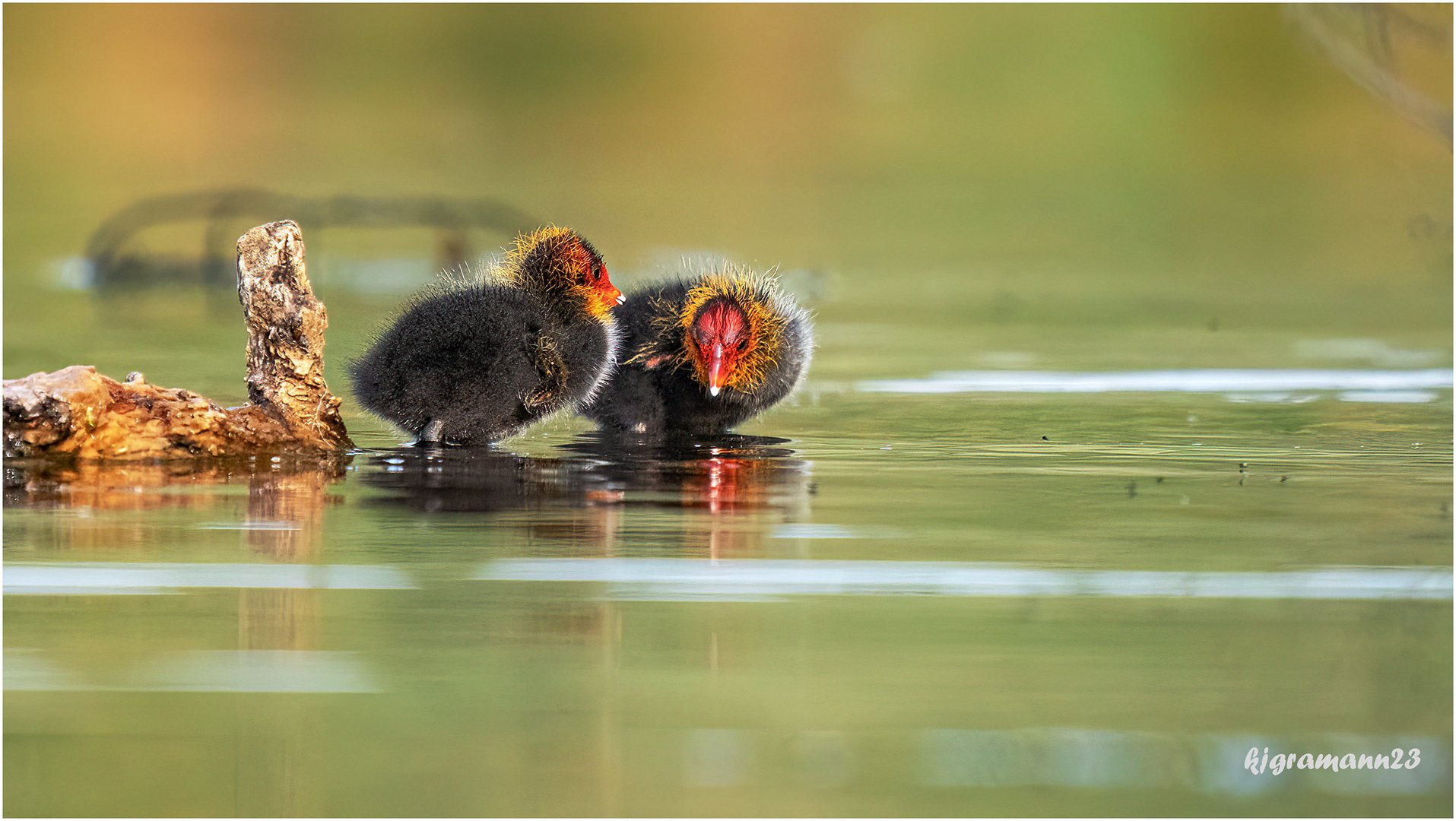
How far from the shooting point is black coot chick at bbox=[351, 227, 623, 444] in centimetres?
748

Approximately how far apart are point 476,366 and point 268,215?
1004cm

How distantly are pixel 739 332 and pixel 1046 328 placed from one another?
4.56m

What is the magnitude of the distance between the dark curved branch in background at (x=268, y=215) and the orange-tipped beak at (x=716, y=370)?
7.85 metres

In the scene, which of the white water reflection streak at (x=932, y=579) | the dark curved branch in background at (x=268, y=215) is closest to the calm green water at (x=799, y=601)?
the white water reflection streak at (x=932, y=579)

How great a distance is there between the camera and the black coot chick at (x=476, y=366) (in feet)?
24.6

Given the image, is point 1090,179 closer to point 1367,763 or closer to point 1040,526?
point 1040,526

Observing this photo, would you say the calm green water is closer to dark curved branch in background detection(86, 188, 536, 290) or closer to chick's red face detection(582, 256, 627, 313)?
chick's red face detection(582, 256, 627, 313)

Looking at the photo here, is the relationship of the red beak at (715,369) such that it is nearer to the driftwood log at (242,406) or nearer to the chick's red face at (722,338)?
the chick's red face at (722,338)

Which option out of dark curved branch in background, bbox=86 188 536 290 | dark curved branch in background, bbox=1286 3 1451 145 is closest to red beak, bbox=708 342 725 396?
dark curved branch in background, bbox=1286 3 1451 145

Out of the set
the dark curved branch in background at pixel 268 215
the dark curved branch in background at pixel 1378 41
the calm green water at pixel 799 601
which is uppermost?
the dark curved branch in background at pixel 268 215

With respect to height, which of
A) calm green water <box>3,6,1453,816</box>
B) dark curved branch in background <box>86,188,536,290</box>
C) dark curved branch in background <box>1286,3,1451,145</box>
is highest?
dark curved branch in background <box>86,188,536,290</box>

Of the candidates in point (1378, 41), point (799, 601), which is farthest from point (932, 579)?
point (1378, 41)

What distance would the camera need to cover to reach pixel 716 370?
26.2 ft

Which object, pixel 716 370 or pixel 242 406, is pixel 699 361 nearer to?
pixel 716 370
